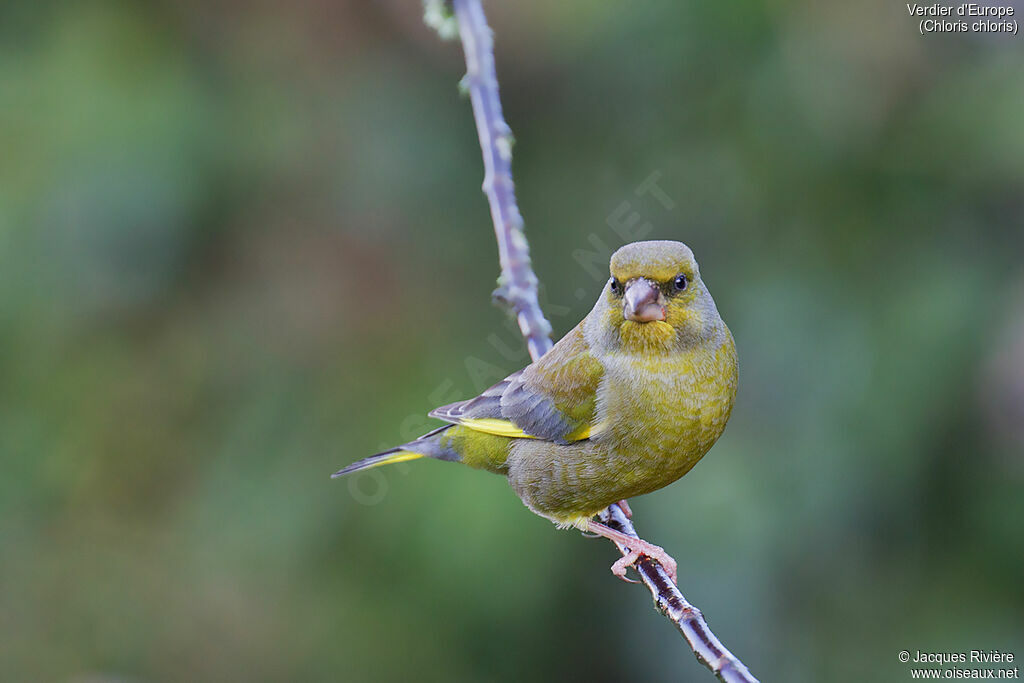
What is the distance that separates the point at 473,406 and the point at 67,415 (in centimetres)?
300

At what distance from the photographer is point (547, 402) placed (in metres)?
2.88

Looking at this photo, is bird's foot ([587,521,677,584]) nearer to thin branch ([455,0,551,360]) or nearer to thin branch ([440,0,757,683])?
thin branch ([440,0,757,683])

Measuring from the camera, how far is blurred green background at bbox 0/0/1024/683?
4129mm

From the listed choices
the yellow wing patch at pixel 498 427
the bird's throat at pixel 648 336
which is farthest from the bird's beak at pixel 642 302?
the yellow wing patch at pixel 498 427

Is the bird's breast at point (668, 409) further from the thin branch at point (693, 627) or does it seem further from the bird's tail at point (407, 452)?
the bird's tail at point (407, 452)

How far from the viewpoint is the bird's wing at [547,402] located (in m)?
2.76

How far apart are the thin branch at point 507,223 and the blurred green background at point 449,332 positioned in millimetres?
1371

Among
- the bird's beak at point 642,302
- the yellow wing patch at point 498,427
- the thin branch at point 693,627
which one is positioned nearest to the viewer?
the thin branch at point 693,627

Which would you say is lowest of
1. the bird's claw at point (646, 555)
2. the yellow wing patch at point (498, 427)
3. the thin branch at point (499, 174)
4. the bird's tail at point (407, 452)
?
the bird's claw at point (646, 555)

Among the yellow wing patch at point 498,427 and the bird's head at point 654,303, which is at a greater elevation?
the bird's head at point 654,303

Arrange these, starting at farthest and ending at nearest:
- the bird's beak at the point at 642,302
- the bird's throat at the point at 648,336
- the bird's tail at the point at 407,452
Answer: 1. the bird's tail at the point at 407,452
2. the bird's throat at the point at 648,336
3. the bird's beak at the point at 642,302

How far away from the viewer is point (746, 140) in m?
4.52

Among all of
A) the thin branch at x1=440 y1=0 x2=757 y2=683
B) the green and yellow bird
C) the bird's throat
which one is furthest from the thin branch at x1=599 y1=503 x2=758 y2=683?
the bird's throat

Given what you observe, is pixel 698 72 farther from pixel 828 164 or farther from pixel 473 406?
pixel 473 406
